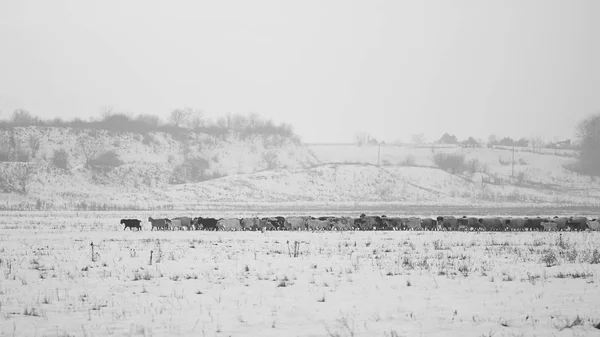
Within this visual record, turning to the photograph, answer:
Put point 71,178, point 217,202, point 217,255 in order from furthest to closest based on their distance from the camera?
point 71,178, point 217,202, point 217,255

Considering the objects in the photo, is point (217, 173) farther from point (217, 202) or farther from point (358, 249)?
point (358, 249)

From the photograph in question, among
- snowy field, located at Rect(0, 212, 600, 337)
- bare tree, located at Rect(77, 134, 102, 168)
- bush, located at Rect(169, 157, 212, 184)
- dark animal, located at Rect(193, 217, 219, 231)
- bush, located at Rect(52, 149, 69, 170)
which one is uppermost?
bare tree, located at Rect(77, 134, 102, 168)

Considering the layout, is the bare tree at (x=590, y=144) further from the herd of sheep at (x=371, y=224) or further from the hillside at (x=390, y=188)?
the herd of sheep at (x=371, y=224)

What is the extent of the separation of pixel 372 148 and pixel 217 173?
58173mm

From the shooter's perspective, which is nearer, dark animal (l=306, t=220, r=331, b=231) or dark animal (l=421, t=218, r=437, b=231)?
dark animal (l=306, t=220, r=331, b=231)

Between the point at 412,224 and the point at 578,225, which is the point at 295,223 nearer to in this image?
the point at 412,224

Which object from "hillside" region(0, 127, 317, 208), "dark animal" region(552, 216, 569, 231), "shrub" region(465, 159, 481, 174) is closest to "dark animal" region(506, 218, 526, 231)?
"dark animal" region(552, 216, 569, 231)

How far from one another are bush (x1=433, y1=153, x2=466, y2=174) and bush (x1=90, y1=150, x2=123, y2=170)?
6860 centimetres

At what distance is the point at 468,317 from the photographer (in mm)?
11109

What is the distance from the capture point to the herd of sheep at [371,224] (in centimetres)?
3409

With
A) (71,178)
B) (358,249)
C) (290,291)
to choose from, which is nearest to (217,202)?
(71,178)

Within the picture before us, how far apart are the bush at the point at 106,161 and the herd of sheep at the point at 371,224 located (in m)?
65.1

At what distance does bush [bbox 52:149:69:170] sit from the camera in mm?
98125

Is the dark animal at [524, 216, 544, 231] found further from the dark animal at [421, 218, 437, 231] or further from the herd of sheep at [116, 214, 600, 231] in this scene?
the dark animal at [421, 218, 437, 231]
